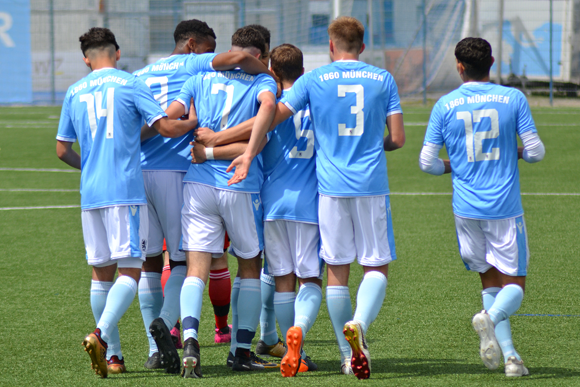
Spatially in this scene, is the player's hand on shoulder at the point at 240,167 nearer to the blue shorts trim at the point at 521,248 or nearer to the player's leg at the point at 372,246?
the player's leg at the point at 372,246

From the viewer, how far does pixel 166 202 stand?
4535 mm

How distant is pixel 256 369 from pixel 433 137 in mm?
1771

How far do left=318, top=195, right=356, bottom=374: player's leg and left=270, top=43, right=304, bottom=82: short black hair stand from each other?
84cm

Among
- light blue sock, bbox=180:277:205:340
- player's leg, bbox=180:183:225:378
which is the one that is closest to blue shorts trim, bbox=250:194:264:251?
player's leg, bbox=180:183:225:378

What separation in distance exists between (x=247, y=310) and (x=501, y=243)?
5.13ft

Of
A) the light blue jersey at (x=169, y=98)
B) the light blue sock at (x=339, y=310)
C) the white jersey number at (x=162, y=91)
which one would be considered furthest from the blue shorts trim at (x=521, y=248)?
the white jersey number at (x=162, y=91)

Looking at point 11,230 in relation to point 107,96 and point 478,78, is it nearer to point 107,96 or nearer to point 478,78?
point 107,96

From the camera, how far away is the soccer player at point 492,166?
4125mm

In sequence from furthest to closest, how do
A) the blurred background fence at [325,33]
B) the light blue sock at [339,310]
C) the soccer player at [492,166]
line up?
the blurred background fence at [325,33], the light blue sock at [339,310], the soccer player at [492,166]

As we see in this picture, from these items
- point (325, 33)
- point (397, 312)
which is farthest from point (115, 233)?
point (325, 33)

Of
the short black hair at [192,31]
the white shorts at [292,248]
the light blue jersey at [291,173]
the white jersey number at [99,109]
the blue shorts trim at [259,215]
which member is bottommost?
the white shorts at [292,248]

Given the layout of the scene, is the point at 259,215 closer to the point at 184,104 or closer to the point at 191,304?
the point at 191,304

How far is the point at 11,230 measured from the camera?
9.09m

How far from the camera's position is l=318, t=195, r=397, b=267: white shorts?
13.6ft
